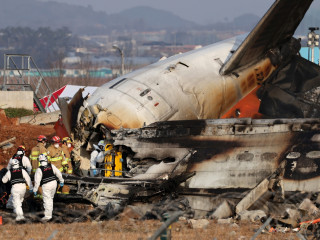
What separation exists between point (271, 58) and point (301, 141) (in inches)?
239

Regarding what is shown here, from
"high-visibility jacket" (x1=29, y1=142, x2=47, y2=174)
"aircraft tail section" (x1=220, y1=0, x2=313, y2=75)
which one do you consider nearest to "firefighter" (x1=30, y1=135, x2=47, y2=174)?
"high-visibility jacket" (x1=29, y1=142, x2=47, y2=174)

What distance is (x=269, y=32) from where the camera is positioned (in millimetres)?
24438

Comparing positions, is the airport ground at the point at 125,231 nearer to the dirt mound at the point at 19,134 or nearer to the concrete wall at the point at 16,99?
the dirt mound at the point at 19,134

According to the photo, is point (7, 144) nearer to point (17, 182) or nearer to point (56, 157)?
point (56, 157)

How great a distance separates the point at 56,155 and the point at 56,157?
0.12m

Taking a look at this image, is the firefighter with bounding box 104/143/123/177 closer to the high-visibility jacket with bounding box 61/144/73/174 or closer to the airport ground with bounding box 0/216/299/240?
the high-visibility jacket with bounding box 61/144/73/174

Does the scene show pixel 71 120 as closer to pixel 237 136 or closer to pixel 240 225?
pixel 237 136

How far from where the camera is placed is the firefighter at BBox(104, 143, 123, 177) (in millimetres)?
20531

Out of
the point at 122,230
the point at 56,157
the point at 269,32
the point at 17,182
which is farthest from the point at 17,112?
the point at 122,230

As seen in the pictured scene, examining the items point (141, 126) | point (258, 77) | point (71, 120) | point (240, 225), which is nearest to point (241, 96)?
point (258, 77)

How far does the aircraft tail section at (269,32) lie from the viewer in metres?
23.7

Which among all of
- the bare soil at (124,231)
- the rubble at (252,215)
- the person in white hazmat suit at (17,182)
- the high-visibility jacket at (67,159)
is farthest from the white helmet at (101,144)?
the rubble at (252,215)

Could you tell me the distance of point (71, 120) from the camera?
21.8 metres

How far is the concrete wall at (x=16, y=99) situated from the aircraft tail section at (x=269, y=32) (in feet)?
69.0
